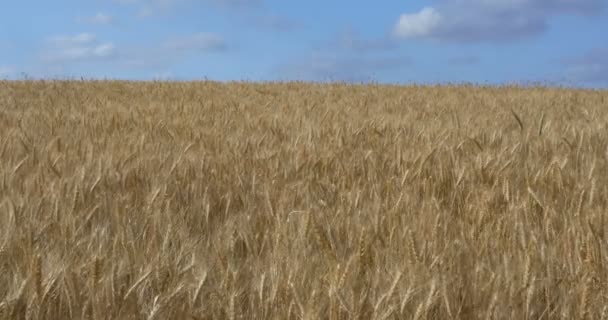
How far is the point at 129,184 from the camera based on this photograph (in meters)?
2.89

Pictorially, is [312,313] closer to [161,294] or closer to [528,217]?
[161,294]

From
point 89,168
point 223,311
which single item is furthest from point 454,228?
point 89,168

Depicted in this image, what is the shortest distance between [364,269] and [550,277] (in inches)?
17.0

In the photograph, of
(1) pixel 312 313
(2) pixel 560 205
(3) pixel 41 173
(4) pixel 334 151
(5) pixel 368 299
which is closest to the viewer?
(1) pixel 312 313

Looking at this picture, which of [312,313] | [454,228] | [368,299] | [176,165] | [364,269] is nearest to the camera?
[312,313]

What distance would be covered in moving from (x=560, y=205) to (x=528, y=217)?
344 mm

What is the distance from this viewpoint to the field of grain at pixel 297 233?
1505mm

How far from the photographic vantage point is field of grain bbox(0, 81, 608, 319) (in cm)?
150

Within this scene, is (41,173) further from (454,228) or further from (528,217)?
(528,217)

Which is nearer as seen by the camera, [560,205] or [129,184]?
[560,205]

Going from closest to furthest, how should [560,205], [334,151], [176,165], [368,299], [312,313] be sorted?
1. [312,313]
2. [368,299]
3. [560,205]
4. [176,165]
5. [334,151]

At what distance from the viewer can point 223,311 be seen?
5.03ft

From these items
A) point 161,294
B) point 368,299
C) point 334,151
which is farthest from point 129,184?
point 368,299

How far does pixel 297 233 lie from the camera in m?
2.08
